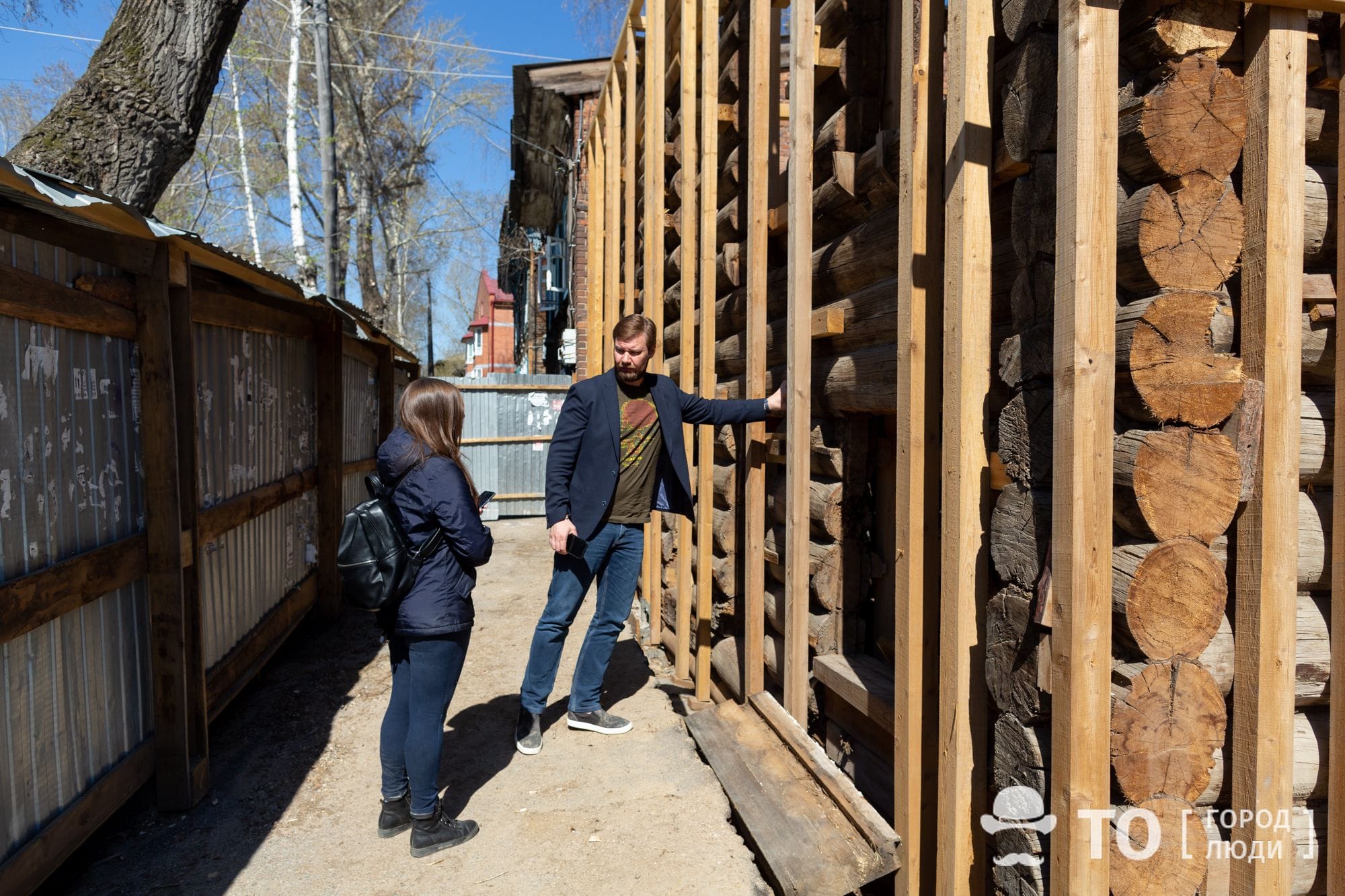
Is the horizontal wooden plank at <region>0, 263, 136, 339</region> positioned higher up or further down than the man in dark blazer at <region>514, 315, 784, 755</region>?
higher up

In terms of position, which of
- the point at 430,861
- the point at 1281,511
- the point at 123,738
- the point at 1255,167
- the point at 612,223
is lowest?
the point at 430,861

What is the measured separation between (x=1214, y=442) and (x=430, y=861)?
9.91 feet

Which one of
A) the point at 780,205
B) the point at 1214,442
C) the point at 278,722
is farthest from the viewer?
the point at 278,722

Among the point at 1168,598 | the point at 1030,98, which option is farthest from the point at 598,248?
the point at 1168,598

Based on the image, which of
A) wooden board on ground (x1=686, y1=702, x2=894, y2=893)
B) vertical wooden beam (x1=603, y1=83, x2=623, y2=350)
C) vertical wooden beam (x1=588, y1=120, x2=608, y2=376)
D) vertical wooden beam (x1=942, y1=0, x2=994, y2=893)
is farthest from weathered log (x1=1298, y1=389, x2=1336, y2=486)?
vertical wooden beam (x1=588, y1=120, x2=608, y2=376)

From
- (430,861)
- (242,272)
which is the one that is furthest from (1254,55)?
(242,272)

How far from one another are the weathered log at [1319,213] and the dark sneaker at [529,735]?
12.1ft

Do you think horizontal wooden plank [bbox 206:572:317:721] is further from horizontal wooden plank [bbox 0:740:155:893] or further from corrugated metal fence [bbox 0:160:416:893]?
horizontal wooden plank [bbox 0:740:155:893]

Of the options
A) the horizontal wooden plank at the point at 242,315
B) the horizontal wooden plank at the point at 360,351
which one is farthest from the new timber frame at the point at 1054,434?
the horizontal wooden plank at the point at 360,351

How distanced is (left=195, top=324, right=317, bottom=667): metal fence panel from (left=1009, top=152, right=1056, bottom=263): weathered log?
152 inches

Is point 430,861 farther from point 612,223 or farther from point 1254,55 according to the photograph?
point 612,223

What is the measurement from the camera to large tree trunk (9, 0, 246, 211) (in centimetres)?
562

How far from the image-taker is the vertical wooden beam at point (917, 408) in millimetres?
2646

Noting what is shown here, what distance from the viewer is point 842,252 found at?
3520mm
